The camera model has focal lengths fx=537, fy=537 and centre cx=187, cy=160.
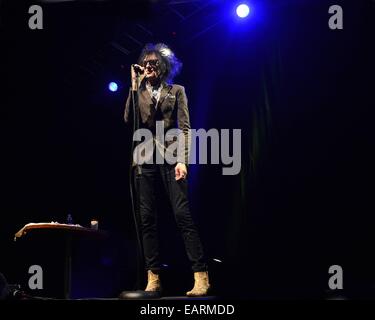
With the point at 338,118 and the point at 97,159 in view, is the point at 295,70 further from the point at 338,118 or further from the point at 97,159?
the point at 97,159

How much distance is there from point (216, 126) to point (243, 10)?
3.31 ft

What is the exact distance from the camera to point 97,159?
16.3ft

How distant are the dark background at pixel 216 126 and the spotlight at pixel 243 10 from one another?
0.34 ft

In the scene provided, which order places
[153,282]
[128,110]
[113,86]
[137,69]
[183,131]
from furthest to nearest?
[113,86]
[128,110]
[183,131]
[153,282]
[137,69]

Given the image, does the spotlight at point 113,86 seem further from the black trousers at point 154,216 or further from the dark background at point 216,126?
the black trousers at point 154,216

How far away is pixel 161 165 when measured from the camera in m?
3.82

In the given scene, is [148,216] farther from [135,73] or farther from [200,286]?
[135,73]

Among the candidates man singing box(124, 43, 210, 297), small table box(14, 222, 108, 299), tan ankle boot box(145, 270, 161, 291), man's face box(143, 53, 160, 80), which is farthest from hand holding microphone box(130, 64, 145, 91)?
tan ankle boot box(145, 270, 161, 291)

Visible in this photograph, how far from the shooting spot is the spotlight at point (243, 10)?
449cm

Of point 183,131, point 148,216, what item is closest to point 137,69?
point 183,131

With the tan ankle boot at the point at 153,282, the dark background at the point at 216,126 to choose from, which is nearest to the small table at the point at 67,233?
the dark background at the point at 216,126

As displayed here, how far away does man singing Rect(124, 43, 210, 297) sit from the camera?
3652 mm
